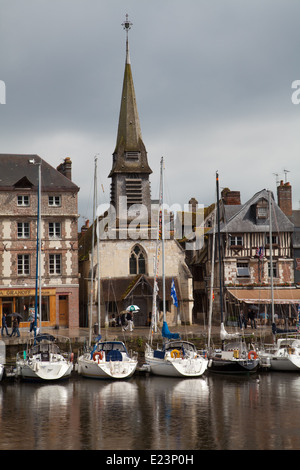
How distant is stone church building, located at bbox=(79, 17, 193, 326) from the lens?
46906 millimetres

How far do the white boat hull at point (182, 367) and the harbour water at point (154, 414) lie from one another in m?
0.40

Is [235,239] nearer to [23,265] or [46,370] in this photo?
[23,265]

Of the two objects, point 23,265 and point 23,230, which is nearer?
point 23,265

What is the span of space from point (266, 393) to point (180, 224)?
113 ft

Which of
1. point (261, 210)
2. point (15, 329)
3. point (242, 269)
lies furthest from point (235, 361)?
point (261, 210)

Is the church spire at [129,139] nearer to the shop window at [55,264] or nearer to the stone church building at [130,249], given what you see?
the stone church building at [130,249]

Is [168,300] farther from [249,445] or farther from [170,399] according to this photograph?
[249,445]

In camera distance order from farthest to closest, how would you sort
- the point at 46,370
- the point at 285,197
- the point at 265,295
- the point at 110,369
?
1. the point at 285,197
2. the point at 265,295
3. the point at 110,369
4. the point at 46,370

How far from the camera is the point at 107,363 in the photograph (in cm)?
3241

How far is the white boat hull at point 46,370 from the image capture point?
31719mm

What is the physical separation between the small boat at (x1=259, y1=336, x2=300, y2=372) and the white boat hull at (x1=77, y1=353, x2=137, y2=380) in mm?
7606

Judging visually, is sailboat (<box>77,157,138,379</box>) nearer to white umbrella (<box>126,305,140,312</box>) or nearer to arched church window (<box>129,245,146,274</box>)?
white umbrella (<box>126,305,140,312</box>)

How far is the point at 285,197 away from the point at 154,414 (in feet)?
111

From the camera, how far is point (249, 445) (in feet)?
64.2
